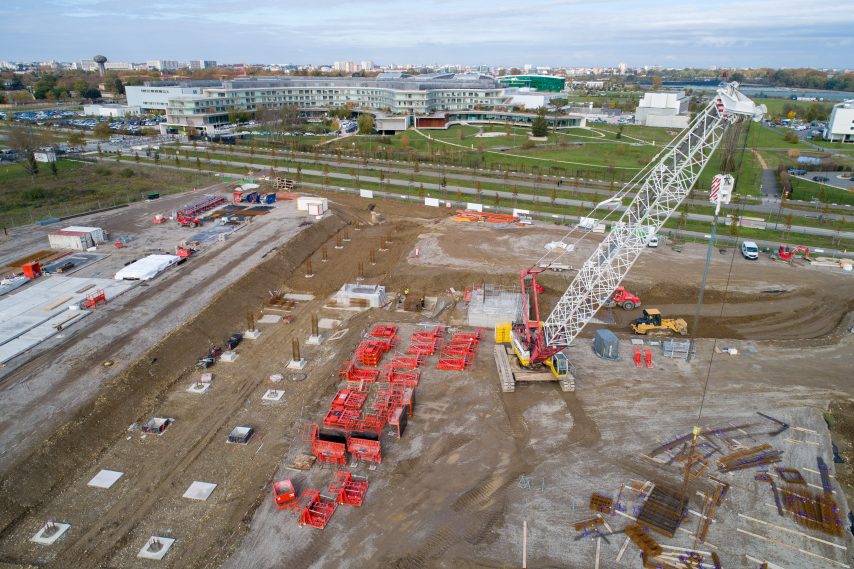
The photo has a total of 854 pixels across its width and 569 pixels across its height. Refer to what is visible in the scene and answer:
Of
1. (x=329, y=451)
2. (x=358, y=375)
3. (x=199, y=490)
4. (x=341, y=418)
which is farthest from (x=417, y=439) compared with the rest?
(x=199, y=490)

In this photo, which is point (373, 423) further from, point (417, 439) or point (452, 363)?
point (452, 363)

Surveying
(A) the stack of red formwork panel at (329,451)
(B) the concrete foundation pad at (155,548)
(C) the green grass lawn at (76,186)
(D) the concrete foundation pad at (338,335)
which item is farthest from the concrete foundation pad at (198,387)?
(C) the green grass lawn at (76,186)

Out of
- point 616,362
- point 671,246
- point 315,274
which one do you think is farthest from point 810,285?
point 315,274

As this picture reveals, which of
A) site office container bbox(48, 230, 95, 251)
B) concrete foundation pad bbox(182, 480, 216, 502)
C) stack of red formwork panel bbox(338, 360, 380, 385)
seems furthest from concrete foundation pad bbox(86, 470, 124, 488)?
site office container bbox(48, 230, 95, 251)

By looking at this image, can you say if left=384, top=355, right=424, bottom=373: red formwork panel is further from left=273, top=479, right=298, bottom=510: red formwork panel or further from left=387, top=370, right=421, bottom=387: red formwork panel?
left=273, top=479, right=298, bottom=510: red formwork panel

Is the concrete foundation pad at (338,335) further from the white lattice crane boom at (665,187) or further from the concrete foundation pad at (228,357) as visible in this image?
the white lattice crane boom at (665,187)
